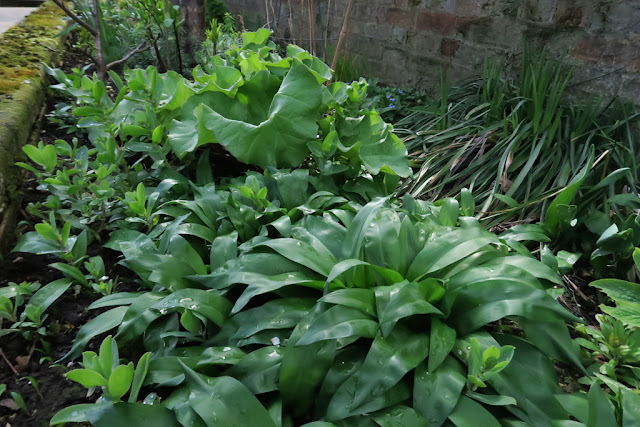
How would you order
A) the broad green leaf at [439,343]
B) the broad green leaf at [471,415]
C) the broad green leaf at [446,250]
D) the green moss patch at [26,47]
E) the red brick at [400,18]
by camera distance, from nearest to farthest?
1. the broad green leaf at [471,415]
2. the broad green leaf at [439,343]
3. the broad green leaf at [446,250]
4. the green moss patch at [26,47]
5. the red brick at [400,18]

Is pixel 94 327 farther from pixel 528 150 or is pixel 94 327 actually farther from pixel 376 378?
pixel 528 150

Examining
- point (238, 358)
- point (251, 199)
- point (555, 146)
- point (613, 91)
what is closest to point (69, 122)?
point (251, 199)

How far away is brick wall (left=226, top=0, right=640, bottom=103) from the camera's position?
2389 millimetres

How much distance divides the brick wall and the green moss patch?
188 centimetres

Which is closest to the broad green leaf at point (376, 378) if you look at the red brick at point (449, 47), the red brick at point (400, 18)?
the red brick at point (449, 47)

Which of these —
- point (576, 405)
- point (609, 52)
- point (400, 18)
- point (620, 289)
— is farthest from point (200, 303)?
point (400, 18)

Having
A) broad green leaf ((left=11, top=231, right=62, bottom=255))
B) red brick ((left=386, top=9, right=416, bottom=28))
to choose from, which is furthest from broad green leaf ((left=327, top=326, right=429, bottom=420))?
red brick ((left=386, top=9, right=416, bottom=28))

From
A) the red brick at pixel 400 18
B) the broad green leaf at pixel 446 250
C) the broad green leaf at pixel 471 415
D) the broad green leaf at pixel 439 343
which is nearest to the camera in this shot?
the broad green leaf at pixel 471 415

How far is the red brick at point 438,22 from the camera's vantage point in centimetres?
329

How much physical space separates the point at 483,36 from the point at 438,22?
48 cm

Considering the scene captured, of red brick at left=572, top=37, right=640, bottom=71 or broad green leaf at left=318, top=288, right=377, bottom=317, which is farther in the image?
red brick at left=572, top=37, right=640, bottom=71

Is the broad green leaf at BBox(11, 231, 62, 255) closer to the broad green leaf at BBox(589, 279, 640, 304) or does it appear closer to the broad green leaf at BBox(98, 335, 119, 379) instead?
the broad green leaf at BBox(98, 335, 119, 379)

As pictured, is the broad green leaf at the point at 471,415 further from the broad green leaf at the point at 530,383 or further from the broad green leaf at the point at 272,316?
the broad green leaf at the point at 272,316

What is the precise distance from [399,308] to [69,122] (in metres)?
2.13
